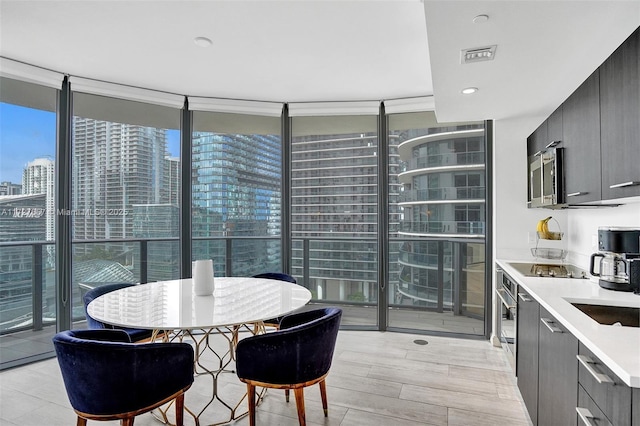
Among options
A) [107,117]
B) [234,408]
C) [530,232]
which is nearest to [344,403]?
[234,408]

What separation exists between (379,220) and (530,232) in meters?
1.52

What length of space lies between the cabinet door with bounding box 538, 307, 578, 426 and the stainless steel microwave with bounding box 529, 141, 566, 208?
1.00m

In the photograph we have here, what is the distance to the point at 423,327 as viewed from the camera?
13.2ft

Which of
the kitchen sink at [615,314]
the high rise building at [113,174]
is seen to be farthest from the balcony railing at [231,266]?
the kitchen sink at [615,314]

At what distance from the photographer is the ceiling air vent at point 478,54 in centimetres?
200

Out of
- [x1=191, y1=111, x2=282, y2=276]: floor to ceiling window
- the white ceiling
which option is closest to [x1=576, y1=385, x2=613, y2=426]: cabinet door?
the white ceiling

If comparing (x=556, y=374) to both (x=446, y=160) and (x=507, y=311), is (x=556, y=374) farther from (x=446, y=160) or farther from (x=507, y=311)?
(x=446, y=160)

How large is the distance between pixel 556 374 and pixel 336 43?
2.53m

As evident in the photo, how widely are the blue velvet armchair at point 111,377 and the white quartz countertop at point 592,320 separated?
1.84m

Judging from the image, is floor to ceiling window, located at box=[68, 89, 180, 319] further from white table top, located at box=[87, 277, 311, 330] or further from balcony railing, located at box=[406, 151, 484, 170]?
balcony railing, located at box=[406, 151, 484, 170]

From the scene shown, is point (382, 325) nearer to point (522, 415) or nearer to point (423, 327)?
point (423, 327)

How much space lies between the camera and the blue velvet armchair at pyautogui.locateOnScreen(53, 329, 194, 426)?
1632 mm

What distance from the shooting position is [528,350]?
2225mm

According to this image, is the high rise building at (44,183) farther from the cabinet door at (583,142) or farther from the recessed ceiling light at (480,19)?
the cabinet door at (583,142)
